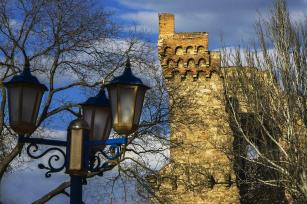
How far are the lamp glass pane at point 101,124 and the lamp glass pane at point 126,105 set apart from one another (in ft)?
2.79

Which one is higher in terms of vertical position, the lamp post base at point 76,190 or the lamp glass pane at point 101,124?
the lamp glass pane at point 101,124

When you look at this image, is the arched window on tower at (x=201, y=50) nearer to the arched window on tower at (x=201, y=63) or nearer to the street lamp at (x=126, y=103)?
the arched window on tower at (x=201, y=63)

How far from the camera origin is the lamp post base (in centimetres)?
601

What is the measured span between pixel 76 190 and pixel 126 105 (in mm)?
1014

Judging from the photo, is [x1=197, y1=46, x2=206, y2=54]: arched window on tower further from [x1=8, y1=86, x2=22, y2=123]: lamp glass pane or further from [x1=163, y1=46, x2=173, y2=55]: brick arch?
[x1=8, y1=86, x2=22, y2=123]: lamp glass pane

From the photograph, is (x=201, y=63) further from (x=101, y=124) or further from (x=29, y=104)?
(x=29, y=104)

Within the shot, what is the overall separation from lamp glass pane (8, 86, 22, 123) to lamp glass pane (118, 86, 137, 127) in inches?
40.8

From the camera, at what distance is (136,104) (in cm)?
591

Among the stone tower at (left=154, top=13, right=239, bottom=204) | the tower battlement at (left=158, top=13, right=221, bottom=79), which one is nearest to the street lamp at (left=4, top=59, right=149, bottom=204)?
the stone tower at (left=154, top=13, right=239, bottom=204)

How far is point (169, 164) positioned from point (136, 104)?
10.9 metres

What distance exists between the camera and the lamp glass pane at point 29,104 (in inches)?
237

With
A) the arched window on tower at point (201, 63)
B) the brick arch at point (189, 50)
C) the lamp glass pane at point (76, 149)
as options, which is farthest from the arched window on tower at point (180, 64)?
the lamp glass pane at point (76, 149)

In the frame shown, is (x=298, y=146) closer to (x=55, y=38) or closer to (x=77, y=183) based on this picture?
(x=55, y=38)

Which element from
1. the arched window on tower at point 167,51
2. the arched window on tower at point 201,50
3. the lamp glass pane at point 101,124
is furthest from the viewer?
the arched window on tower at point 167,51
